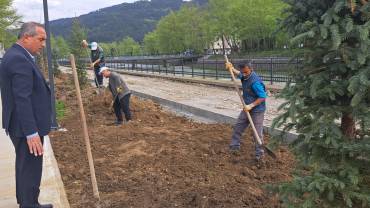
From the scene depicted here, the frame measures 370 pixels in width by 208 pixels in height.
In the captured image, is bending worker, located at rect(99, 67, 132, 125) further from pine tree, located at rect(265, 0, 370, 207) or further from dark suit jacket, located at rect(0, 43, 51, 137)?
pine tree, located at rect(265, 0, 370, 207)

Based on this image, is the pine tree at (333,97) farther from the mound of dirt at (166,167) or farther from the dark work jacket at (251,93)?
the dark work jacket at (251,93)

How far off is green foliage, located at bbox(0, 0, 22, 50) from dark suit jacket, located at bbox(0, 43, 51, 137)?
3396cm

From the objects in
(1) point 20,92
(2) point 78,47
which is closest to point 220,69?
(2) point 78,47

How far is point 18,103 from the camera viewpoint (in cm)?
278

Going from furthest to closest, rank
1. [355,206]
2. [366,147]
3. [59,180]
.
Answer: [59,180], [355,206], [366,147]

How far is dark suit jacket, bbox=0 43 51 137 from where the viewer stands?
2793 mm

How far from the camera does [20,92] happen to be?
2.78 meters

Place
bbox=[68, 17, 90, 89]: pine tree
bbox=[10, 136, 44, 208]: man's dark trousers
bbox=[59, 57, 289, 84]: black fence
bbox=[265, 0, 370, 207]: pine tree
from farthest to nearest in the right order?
bbox=[59, 57, 289, 84]: black fence → bbox=[68, 17, 90, 89]: pine tree → bbox=[10, 136, 44, 208]: man's dark trousers → bbox=[265, 0, 370, 207]: pine tree

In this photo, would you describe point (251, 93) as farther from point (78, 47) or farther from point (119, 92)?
point (78, 47)

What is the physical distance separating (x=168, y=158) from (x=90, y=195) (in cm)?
144

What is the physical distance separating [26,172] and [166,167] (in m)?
1.96

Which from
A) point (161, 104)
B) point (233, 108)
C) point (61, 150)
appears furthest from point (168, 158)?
point (161, 104)

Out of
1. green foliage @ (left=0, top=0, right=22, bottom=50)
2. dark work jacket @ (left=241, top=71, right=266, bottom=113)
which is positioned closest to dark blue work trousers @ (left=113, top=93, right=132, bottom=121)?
dark work jacket @ (left=241, top=71, right=266, bottom=113)

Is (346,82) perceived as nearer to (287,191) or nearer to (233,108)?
(287,191)
